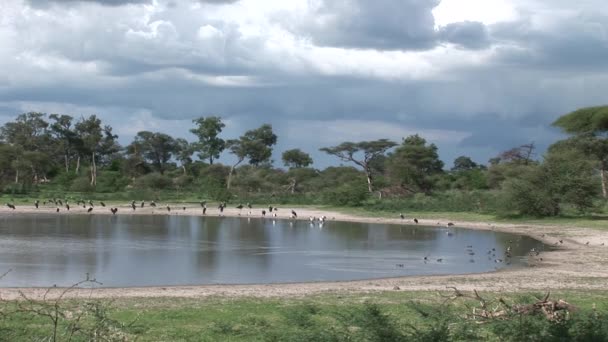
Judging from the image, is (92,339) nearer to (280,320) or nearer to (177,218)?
(280,320)

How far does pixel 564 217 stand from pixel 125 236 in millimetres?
27659

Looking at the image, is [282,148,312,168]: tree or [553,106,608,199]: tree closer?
[553,106,608,199]: tree

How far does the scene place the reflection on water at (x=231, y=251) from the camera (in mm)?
26891

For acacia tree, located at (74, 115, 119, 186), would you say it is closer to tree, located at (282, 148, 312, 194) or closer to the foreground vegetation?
tree, located at (282, 148, 312, 194)

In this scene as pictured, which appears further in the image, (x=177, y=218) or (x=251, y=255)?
(x=177, y=218)

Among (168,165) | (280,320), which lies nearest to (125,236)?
(280,320)

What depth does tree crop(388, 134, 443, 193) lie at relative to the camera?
78.7 m

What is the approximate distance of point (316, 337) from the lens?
9391 millimetres

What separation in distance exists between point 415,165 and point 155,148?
40989mm

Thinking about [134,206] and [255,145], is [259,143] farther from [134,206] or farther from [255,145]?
[134,206]

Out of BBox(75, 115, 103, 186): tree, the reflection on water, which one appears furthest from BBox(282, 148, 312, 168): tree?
the reflection on water

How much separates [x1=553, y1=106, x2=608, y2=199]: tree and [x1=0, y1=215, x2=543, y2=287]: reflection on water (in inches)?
770

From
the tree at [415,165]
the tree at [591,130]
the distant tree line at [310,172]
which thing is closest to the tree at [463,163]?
the distant tree line at [310,172]

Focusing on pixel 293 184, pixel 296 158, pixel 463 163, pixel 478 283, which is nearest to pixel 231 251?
pixel 478 283
